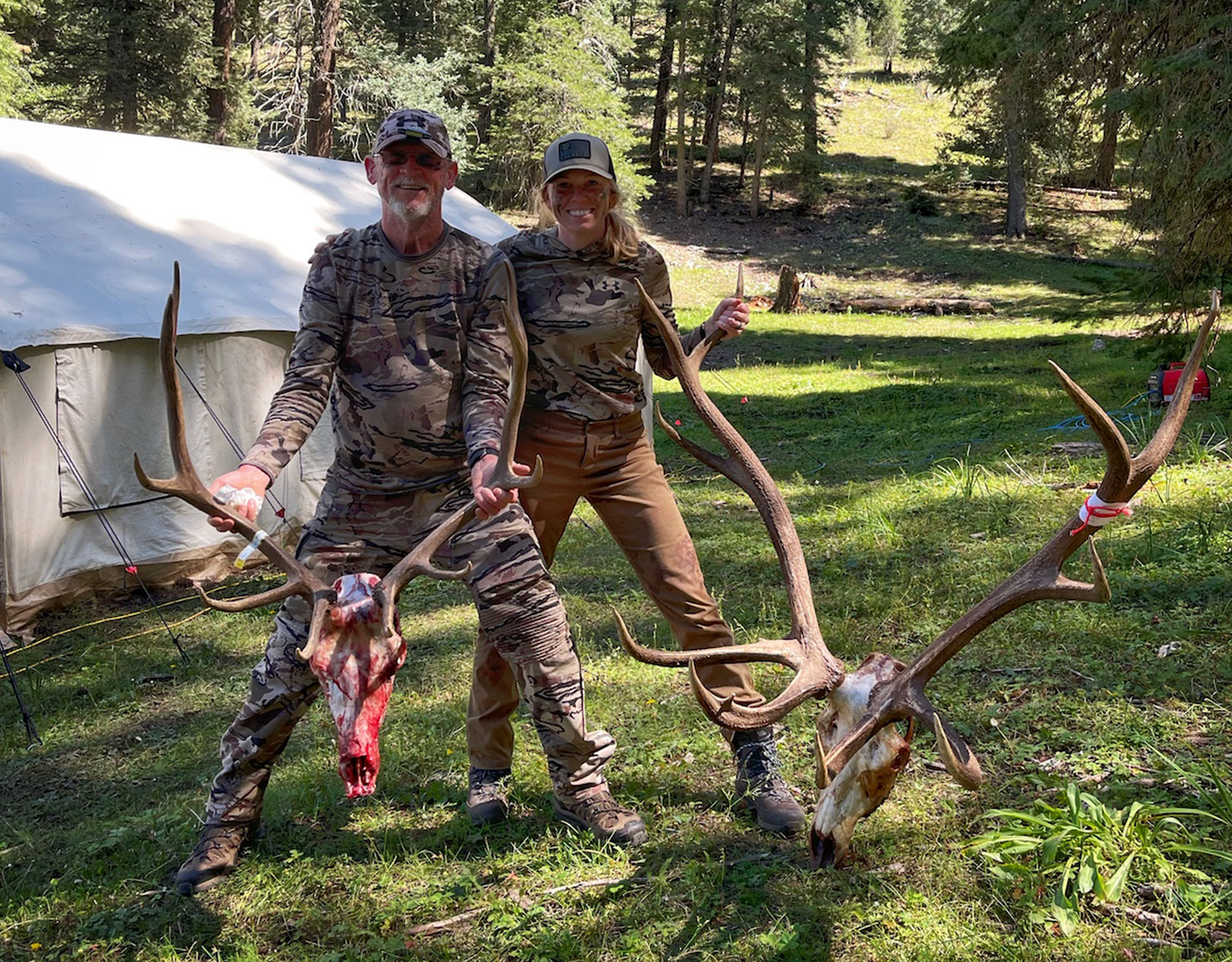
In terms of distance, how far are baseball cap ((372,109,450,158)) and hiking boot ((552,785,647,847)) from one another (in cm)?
244

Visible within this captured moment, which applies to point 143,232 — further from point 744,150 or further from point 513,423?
point 744,150

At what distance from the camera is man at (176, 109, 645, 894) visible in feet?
12.7

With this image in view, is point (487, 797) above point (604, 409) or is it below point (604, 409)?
below

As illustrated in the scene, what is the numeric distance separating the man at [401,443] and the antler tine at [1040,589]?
126cm

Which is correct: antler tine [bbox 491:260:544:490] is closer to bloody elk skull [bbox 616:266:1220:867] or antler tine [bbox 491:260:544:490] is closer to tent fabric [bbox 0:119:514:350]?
bloody elk skull [bbox 616:266:1220:867]

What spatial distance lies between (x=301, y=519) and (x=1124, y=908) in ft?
25.4

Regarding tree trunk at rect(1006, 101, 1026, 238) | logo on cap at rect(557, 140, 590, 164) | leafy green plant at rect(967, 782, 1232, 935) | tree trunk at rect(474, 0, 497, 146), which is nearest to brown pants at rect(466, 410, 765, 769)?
logo on cap at rect(557, 140, 590, 164)

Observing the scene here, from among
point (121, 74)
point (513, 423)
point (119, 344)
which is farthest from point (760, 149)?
point (513, 423)

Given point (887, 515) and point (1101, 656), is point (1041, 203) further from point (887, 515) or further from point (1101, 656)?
point (1101, 656)

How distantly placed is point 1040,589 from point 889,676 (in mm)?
509

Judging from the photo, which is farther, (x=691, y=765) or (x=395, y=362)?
(x=691, y=765)

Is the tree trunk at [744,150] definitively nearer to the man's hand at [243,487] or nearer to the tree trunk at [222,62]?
the tree trunk at [222,62]

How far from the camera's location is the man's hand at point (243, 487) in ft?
11.5

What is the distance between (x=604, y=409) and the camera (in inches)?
165
